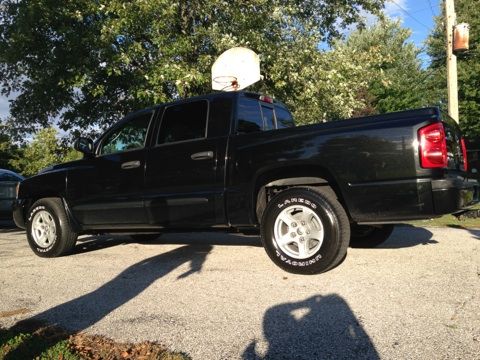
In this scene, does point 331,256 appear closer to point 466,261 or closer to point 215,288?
point 215,288

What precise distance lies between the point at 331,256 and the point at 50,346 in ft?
8.22

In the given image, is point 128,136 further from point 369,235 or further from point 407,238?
point 407,238

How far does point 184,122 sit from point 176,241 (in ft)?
8.27

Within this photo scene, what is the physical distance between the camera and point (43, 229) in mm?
6816

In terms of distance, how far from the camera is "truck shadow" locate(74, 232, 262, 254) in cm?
730

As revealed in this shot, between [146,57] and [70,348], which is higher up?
[146,57]

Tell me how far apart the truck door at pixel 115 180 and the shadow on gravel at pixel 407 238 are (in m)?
3.03

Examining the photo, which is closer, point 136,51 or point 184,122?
point 184,122

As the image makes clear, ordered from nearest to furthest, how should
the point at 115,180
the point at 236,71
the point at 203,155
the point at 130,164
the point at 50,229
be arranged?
the point at 203,155 < the point at 130,164 < the point at 115,180 < the point at 50,229 < the point at 236,71

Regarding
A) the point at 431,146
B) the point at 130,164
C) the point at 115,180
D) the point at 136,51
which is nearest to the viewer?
the point at 431,146

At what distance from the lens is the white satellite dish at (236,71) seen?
32.2 ft

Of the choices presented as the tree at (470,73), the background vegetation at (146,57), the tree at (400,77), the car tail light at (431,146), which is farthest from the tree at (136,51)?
the tree at (400,77)

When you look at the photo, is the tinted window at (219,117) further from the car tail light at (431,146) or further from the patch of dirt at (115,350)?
the patch of dirt at (115,350)

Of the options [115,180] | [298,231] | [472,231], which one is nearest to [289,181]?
[298,231]
